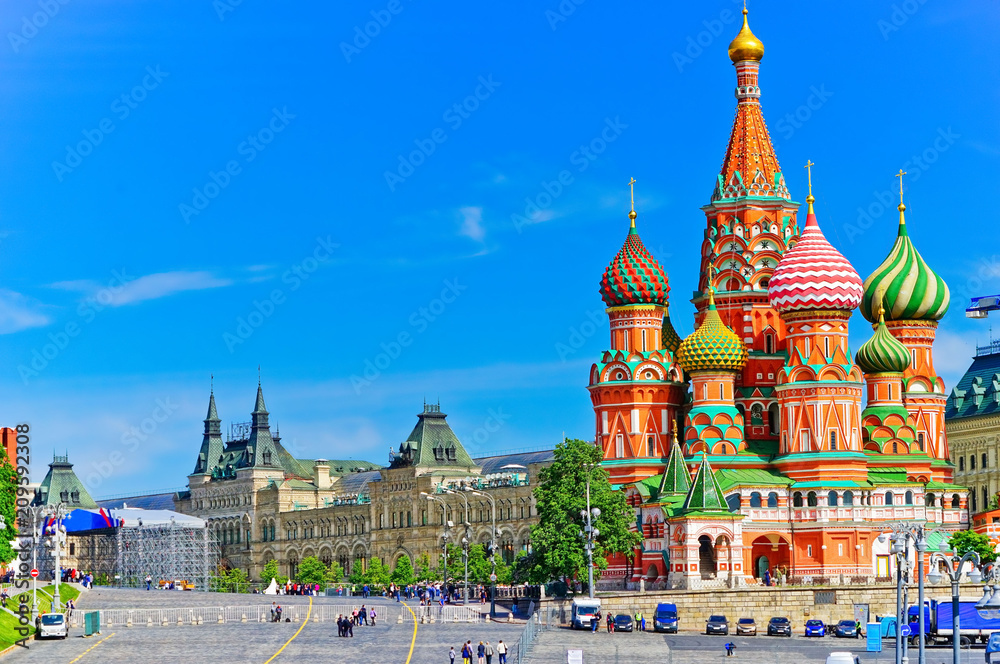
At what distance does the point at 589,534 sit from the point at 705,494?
17.3 metres

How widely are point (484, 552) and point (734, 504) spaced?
4083 centimetres

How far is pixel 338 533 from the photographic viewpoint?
18050 cm

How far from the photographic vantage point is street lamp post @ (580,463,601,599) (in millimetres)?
79875

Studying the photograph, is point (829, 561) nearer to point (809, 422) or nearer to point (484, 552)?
point (809, 422)

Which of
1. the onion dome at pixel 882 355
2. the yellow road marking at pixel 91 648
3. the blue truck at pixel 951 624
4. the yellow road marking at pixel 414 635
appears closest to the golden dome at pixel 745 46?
the onion dome at pixel 882 355

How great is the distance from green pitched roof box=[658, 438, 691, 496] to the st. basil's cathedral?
0.09m

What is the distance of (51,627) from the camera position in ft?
242

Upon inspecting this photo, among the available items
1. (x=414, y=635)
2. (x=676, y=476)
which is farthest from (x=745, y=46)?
(x=414, y=635)

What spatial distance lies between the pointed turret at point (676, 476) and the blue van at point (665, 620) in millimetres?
16378

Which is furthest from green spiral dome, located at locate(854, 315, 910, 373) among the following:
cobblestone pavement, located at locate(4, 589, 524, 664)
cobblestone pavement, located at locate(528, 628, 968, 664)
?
cobblestone pavement, located at locate(4, 589, 524, 664)

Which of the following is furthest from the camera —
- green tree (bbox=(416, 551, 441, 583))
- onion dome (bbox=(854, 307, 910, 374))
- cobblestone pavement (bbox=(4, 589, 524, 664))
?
green tree (bbox=(416, 551, 441, 583))

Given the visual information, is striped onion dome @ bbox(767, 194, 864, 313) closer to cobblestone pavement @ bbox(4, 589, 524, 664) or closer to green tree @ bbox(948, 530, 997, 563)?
green tree @ bbox(948, 530, 997, 563)

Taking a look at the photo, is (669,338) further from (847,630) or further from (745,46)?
(847,630)

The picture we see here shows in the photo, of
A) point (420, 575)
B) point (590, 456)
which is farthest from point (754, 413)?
point (420, 575)
